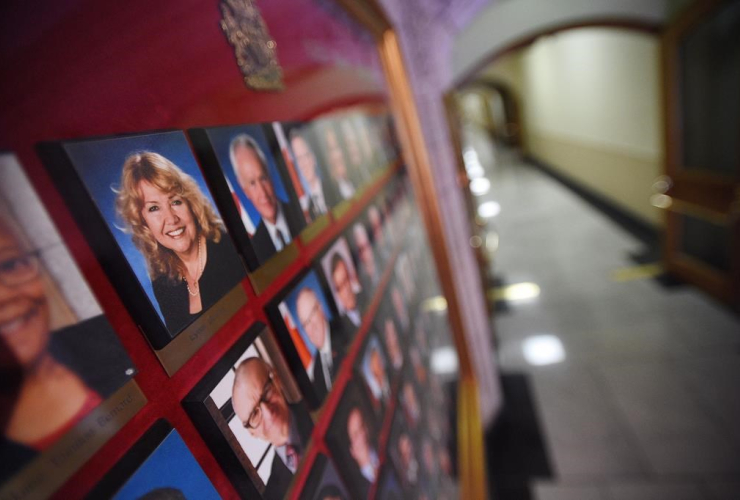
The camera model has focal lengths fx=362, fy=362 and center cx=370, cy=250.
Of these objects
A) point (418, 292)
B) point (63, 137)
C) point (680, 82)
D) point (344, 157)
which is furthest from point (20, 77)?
point (680, 82)

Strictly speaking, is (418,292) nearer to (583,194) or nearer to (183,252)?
(183,252)

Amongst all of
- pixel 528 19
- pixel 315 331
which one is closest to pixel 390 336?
pixel 315 331

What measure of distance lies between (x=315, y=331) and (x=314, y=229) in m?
0.22

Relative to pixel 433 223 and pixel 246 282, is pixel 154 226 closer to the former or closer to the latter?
pixel 246 282

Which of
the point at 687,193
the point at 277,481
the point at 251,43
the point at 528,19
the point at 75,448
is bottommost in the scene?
the point at 687,193

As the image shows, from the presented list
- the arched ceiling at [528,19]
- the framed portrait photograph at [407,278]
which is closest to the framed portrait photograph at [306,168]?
the framed portrait photograph at [407,278]

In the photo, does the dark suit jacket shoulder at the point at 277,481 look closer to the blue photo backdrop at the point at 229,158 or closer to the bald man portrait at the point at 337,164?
the blue photo backdrop at the point at 229,158

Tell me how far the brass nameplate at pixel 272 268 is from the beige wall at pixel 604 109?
3.86m

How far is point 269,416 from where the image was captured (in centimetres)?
54

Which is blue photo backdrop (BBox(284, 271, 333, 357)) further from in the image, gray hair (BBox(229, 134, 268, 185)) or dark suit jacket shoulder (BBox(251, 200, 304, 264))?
gray hair (BBox(229, 134, 268, 185))

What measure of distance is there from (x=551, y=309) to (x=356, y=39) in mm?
3558

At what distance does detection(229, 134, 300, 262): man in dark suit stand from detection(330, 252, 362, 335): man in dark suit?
0.20 meters

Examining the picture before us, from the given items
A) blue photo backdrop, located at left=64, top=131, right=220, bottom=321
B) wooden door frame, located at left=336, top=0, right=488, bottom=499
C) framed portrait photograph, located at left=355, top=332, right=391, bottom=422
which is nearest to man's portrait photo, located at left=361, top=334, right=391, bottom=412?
framed portrait photograph, located at left=355, top=332, right=391, bottom=422

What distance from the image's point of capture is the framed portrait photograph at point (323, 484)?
2.02 feet
